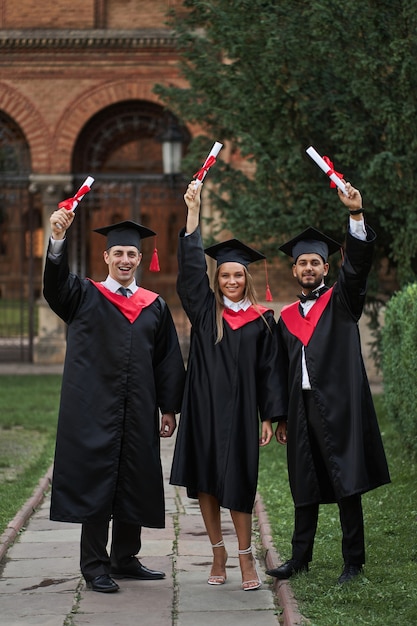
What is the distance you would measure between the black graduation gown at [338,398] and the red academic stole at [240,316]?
0.82ft

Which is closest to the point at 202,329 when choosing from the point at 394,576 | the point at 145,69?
the point at 394,576

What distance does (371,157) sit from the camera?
13.1m

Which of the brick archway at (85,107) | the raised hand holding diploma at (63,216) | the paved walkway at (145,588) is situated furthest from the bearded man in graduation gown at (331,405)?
the brick archway at (85,107)

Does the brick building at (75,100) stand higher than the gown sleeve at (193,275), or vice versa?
the brick building at (75,100)

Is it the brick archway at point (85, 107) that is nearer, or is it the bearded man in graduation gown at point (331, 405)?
the bearded man in graduation gown at point (331, 405)

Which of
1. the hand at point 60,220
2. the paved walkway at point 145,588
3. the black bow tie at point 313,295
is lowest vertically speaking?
the paved walkway at point 145,588

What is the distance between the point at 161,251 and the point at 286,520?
15.8m

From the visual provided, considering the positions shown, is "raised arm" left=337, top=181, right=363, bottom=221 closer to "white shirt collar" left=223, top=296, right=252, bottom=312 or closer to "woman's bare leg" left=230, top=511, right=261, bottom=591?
"white shirt collar" left=223, top=296, right=252, bottom=312

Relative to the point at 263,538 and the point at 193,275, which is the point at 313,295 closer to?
the point at 193,275

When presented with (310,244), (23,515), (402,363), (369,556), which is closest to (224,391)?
(310,244)

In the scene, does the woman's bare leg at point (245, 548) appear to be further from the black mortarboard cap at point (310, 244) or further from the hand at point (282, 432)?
the black mortarboard cap at point (310, 244)

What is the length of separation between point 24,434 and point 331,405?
7.18 meters

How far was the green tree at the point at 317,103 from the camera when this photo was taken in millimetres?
12070

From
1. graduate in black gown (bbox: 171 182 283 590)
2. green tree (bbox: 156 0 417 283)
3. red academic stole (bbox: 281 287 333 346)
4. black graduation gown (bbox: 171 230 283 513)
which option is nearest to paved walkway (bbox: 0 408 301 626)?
graduate in black gown (bbox: 171 182 283 590)
